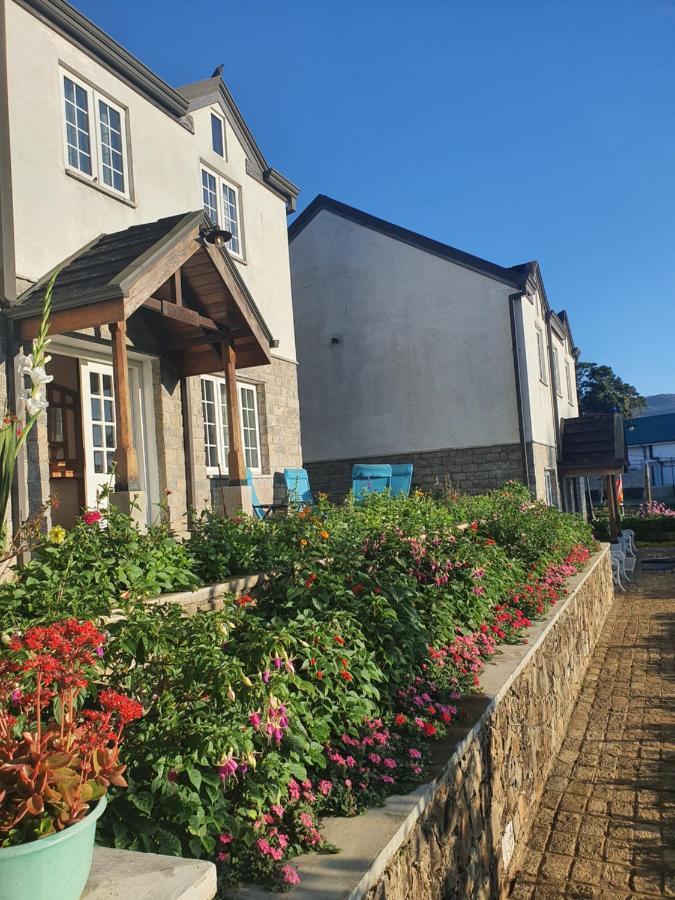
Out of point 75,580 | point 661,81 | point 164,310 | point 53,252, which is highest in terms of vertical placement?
point 661,81

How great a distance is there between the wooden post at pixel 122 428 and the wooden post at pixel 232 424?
1738 millimetres

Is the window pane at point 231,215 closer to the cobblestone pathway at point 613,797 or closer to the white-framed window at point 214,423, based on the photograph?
the white-framed window at point 214,423

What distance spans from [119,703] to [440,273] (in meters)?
15.0

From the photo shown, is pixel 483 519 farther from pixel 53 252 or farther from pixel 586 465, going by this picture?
pixel 586 465

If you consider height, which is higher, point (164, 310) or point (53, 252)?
point (53, 252)

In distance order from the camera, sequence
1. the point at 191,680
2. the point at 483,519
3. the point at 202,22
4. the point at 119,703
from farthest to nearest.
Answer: the point at 483,519 → the point at 202,22 → the point at 191,680 → the point at 119,703

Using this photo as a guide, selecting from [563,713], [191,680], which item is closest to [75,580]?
[191,680]

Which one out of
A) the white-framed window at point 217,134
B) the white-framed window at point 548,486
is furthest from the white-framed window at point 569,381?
the white-framed window at point 217,134

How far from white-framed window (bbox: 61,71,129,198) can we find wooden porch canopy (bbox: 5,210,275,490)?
0.85m

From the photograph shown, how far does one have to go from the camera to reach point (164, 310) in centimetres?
697

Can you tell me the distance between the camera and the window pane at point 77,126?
7.57 meters

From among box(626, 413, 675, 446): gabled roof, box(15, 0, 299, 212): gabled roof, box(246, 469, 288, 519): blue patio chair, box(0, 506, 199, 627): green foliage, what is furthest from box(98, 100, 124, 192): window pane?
box(626, 413, 675, 446): gabled roof

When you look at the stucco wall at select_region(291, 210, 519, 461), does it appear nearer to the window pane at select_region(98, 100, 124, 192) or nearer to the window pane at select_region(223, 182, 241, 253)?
the window pane at select_region(223, 182, 241, 253)

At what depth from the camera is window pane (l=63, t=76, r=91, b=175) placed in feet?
24.8
